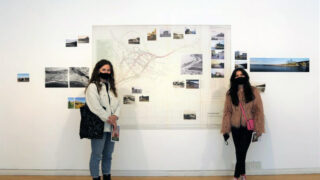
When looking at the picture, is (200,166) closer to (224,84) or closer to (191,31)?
(224,84)

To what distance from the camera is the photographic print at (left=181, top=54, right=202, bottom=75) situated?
291 centimetres

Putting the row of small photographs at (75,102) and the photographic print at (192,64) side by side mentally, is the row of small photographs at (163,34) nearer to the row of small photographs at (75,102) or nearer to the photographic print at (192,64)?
the photographic print at (192,64)

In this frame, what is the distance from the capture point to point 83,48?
2.93 m

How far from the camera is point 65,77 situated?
2.94 meters

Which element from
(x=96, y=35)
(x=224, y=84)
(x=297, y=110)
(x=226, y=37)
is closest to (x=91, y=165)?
(x=96, y=35)

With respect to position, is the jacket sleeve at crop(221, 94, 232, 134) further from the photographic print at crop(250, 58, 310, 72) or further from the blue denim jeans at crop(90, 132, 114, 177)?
the blue denim jeans at crop(90, 132, 114, 177)

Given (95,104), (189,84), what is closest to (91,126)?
(95,104)

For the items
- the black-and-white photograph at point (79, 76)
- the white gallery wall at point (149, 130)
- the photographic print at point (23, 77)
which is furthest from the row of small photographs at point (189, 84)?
the photographic print at point (23, 77)

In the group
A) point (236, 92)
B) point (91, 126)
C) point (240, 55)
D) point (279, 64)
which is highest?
point (240, 55)

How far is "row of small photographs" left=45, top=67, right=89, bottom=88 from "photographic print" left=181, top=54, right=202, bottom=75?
133cm

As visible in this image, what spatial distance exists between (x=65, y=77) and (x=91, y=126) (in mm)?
1050

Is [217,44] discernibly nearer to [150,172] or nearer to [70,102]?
[150,172]

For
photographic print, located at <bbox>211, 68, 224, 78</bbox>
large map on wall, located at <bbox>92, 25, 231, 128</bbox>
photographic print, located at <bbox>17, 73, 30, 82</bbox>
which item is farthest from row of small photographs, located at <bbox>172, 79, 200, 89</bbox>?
photographic print, located at <bbox>17, 73, 30, 82</bbox>

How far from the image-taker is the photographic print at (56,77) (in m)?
2.95
